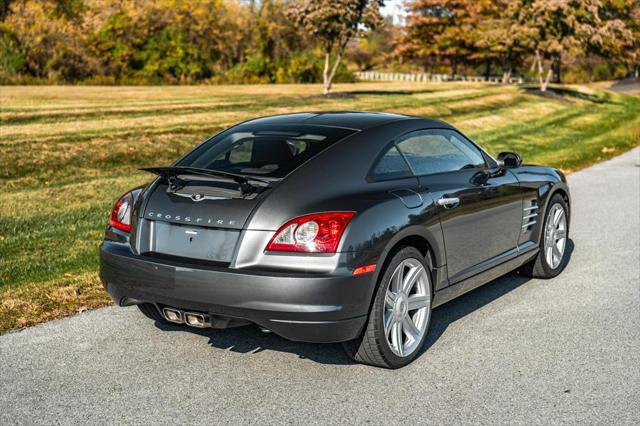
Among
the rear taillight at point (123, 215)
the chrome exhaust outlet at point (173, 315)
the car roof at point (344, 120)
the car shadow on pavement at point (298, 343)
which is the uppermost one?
the car roof at point (344, 120)

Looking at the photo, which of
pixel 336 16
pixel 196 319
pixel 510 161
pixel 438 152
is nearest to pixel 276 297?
pixel 196 319

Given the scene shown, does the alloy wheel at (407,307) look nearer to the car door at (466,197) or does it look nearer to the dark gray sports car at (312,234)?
the dark gray sports car at (312,234)

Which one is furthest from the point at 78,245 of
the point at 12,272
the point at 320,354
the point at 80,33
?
the point at 80,33

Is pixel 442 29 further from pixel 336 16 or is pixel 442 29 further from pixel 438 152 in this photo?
pixel 438 152

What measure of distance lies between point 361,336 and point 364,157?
1115mm

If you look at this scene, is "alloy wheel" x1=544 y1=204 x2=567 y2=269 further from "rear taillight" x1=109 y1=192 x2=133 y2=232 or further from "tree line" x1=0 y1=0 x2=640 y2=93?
"tree line" x1=0 y1=0 x2=640 y2=93

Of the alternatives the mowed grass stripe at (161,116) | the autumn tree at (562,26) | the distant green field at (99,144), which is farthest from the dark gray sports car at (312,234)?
the autumn tree at (562,26)

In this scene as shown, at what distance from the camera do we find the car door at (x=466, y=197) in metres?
5.39

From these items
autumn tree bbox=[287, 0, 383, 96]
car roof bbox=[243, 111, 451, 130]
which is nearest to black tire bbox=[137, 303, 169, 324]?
car roof bbox=[243, 111, 451, 130]

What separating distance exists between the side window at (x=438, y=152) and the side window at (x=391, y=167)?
0.32 feet

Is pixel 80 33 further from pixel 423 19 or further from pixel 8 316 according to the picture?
pixel 8 316

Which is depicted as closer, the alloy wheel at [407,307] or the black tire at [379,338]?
the black tire at [379,338]

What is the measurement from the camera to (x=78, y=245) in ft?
28.0

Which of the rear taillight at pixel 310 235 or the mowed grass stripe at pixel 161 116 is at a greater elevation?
the rear taillight at pixel 310 235
